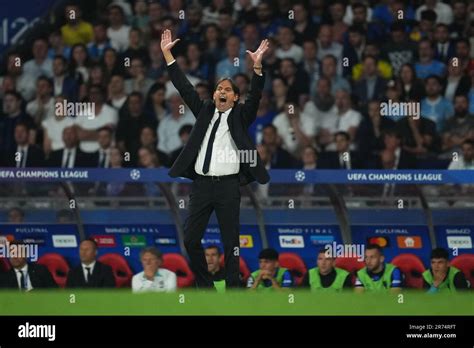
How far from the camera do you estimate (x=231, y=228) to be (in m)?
13.2

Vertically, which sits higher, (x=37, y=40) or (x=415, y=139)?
(x=37, y=40)

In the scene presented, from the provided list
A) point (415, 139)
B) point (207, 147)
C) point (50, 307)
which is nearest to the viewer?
point (207, 147)

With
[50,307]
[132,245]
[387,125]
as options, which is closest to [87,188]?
[132,245]

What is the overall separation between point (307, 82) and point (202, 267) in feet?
17.9

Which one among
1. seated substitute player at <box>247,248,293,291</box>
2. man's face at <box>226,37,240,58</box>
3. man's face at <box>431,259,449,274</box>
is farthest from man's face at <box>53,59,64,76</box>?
man's face at <box>431,259,449,274</box>

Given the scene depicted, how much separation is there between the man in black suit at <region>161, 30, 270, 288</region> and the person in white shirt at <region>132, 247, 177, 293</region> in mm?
2110

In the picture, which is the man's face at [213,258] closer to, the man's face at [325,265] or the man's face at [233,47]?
the man's face at [325,265]

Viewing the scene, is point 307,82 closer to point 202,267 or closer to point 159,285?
point 159,285

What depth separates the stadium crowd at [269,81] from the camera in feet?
57.3

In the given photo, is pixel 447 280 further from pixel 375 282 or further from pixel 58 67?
pixel 58 67

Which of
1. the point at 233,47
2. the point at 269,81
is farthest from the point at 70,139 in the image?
the point at 269,81

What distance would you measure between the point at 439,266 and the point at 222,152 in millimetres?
3441

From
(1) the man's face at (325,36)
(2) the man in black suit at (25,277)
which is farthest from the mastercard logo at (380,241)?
(1) the man's face at (325,36)

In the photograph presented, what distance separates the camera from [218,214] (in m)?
13.2
